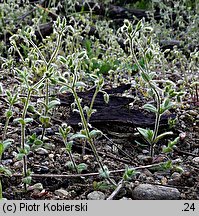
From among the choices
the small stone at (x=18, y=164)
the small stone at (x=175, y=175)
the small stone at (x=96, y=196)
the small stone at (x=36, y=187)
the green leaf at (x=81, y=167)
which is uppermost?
the green leaf at (x=81, y=167)

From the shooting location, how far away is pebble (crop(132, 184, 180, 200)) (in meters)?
1.87

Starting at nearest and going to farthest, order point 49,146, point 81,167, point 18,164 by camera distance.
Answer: point 81,167 < point 18,164 < point 49,146

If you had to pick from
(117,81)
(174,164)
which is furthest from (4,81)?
(174,164)

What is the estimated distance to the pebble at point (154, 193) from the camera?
6.13 feet

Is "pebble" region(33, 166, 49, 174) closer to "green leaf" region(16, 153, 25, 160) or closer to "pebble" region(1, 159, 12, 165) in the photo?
"pebble" region(1, 159, 12, 165)

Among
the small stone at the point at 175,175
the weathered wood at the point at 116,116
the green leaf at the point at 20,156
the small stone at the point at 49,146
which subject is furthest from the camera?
the weathered wood at the point at 116,116

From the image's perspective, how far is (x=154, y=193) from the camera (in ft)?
6.14

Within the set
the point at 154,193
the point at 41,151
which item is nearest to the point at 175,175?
the point at 154,193

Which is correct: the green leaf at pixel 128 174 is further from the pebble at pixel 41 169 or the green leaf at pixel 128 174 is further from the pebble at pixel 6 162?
the pebble at pixel 6 162

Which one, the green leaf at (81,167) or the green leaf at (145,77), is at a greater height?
the green leaf at (145,77)

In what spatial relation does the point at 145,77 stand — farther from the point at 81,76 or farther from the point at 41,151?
the point at 81,76

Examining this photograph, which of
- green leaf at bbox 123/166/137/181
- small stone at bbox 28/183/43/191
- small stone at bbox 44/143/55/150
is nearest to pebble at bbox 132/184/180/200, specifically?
green leaf at bbox 123/166/137/181

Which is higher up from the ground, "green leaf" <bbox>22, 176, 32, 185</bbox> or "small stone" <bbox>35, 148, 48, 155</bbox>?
"green leaf" <bbox>22, 176, 32, 185</bbox>

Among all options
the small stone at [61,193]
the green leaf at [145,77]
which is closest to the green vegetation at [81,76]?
the green leaf at [145,77]
